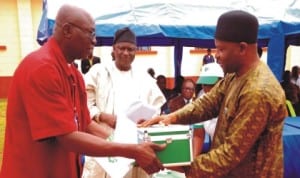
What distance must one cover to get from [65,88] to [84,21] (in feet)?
1.17

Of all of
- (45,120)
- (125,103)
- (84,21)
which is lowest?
(125,103)

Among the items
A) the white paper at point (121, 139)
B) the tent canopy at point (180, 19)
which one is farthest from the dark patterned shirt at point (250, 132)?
the tent canopy at point (180, 19)

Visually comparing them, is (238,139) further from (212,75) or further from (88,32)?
(212,75)

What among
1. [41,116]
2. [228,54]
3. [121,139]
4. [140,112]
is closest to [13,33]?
[140,112]

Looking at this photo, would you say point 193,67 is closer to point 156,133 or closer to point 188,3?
point 188,3

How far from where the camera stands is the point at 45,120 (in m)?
1.63

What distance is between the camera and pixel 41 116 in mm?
1629

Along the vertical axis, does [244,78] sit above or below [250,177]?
above

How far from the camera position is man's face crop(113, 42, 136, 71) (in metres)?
3.48

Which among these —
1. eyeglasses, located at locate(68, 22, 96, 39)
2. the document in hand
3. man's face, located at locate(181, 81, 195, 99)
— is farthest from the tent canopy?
eyeglasses, located at locate(68, 22, 96, 39)

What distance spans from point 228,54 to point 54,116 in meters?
0.89

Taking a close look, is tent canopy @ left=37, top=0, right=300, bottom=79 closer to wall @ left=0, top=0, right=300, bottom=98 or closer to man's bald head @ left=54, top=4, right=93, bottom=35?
man's bald head @ left=54, top=4, right=93, bottom=35

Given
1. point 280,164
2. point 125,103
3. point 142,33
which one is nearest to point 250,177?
point 280,164

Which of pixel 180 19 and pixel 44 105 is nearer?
pixel 44 105
